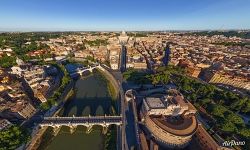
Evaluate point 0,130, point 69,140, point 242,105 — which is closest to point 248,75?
point 242,105

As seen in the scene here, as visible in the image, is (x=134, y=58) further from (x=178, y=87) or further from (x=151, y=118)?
(x=151, y=118)

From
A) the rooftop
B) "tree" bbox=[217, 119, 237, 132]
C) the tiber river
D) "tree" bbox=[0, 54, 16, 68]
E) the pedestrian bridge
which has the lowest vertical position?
the tiber river

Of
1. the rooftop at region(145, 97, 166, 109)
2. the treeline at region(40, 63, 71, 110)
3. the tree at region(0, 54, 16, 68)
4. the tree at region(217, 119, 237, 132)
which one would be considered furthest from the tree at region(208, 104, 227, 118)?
the tree at region(0, 54, 16, 68)

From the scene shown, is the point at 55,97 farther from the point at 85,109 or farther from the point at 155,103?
the point at 155,103

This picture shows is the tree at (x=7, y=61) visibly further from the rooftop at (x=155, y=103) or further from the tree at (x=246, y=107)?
the tree at (x=246, y=107)

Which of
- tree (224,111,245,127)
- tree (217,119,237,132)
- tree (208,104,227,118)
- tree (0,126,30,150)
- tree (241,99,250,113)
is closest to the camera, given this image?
tree (0,126,30,150)

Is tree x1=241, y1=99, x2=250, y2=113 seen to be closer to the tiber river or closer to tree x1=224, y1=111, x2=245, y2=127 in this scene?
tree x1=224, y1=111, x2=245, y2=127

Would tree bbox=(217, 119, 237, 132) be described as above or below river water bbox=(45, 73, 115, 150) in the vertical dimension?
above
